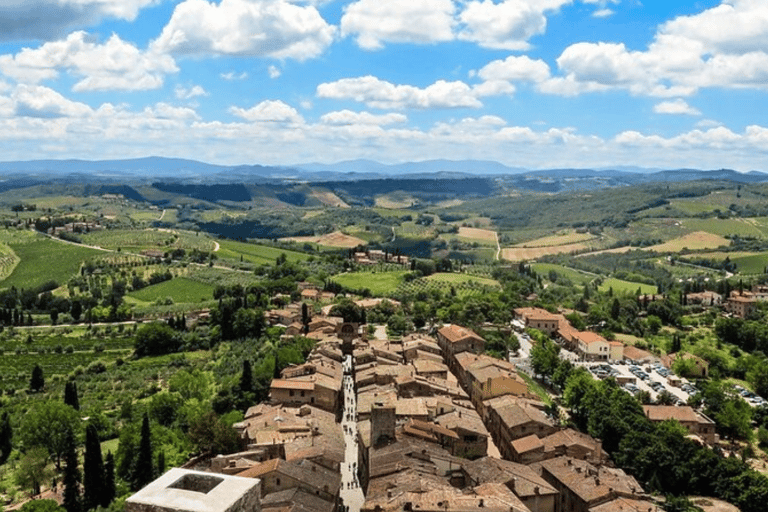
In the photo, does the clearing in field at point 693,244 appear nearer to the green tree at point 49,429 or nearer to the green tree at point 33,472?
the green tree at point 49,429

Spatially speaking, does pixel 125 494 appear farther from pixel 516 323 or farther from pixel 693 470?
pixel 516 323

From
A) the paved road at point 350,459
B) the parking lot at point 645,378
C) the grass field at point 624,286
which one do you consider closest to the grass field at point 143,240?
the grass field at point 624,286

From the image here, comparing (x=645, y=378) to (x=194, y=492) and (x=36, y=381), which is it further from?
(x=194, y=492)

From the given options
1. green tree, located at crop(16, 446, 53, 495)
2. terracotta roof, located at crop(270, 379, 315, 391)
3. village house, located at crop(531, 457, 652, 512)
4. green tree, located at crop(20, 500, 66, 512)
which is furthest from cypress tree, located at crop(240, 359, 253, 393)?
village house, located at crop(531, 457, 652, 512)

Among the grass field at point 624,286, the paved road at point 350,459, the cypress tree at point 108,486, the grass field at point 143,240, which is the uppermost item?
the grass field at point 143,240

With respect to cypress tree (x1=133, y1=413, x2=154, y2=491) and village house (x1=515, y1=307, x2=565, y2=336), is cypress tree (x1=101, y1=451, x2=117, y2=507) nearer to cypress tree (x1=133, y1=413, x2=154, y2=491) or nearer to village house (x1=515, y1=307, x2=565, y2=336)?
cypress tree (x1=133, y1=413, x2=154, y2=491)

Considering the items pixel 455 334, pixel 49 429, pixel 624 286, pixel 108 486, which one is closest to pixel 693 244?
pixel 624 286
